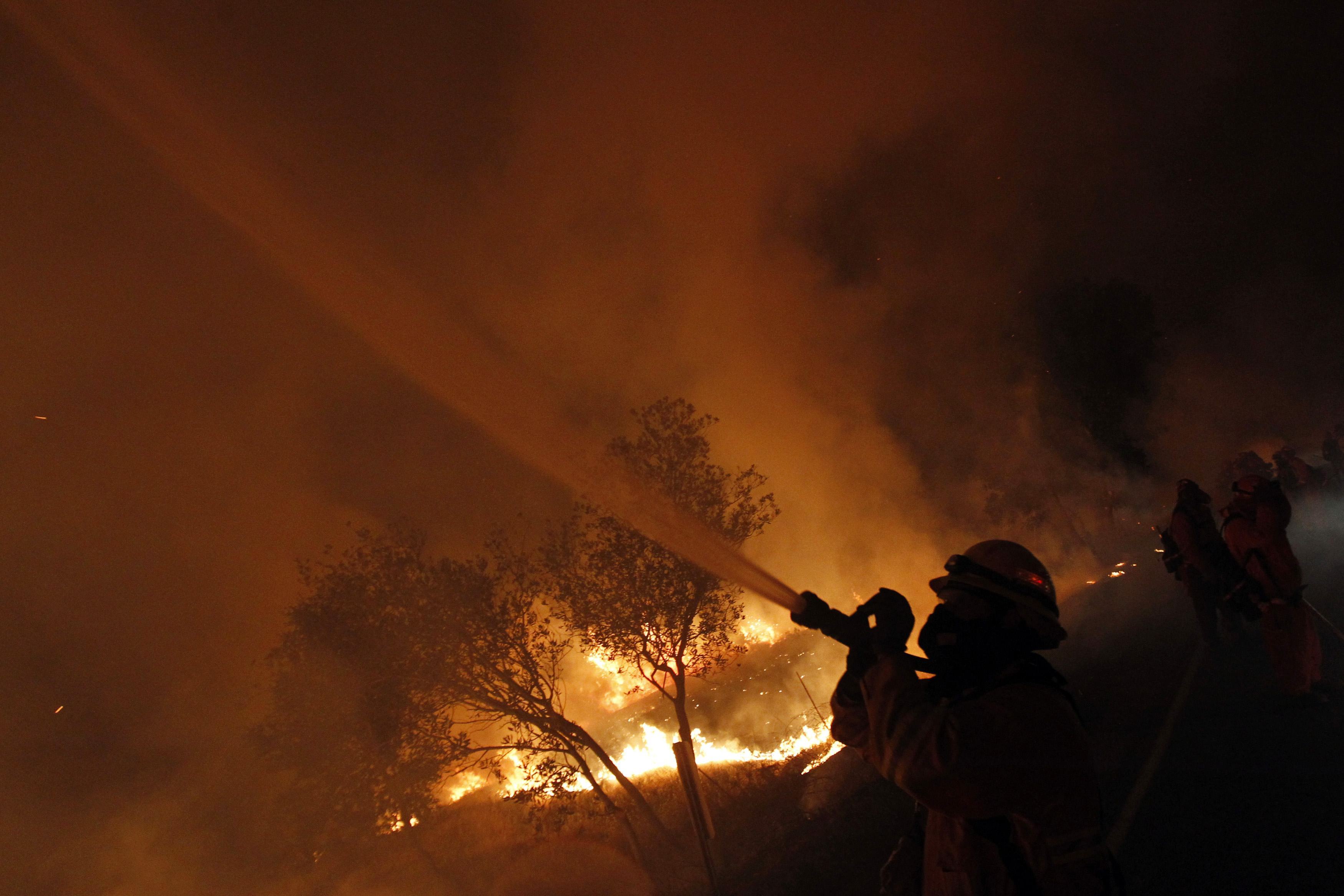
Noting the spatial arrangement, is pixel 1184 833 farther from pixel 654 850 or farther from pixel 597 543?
pixel 654 850

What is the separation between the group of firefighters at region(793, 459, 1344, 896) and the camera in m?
1.96

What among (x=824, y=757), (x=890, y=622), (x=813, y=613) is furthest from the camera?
(x=824, y=757)

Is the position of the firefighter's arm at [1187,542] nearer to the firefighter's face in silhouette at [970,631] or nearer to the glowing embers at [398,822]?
the firefighter's face in silhouette at [970,631]

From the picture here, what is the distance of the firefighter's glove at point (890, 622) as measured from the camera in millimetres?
2213

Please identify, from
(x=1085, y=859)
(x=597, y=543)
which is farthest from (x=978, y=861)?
(x=597, y=543)

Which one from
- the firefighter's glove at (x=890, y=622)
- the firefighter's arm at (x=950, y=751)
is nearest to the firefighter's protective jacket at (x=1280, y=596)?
the firefighter's glove at (x=890, y=622)

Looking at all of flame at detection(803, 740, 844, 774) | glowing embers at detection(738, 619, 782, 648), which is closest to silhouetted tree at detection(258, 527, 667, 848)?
flame at detection(803, 740, 844, 774)

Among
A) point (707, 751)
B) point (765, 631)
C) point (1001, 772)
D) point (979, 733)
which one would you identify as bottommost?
point (1001, 772)

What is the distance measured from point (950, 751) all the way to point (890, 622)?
0.46 m

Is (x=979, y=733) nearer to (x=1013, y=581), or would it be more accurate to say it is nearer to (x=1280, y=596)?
(x=1013, y=581)

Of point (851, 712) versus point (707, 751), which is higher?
point (707, 751)

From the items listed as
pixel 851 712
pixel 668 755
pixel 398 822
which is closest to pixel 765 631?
pixel 668 755

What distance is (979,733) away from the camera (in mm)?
1967

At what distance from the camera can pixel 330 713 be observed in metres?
15.8
